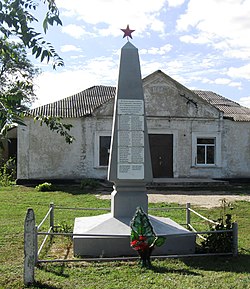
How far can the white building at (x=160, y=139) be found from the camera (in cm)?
1731

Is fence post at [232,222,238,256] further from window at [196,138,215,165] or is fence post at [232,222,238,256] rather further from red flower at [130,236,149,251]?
window at [196,138,215,165]

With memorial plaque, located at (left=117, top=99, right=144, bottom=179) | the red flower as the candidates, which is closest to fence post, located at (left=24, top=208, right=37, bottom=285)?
the red flower

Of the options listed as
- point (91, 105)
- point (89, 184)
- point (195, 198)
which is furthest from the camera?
point (91, 105)

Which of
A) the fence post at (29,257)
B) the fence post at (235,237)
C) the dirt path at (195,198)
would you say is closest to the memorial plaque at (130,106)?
the fence post at (235,237)

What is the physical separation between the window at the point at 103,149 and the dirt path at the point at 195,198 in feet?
11.2

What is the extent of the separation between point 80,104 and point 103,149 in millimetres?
2810

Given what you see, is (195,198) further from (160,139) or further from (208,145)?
(208,145)

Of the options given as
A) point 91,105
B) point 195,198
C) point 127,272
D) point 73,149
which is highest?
point 91,105

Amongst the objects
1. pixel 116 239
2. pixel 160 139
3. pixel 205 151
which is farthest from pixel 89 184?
pixel 116 239

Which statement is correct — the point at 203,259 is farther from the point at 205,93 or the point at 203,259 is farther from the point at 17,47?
the point at 205,93

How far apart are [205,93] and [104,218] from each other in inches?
748

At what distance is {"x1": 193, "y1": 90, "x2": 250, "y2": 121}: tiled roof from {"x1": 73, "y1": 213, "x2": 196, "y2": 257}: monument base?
13554 mm

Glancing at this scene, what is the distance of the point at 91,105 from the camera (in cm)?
1847

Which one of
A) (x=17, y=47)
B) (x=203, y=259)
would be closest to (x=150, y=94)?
(x=203, y=259)
